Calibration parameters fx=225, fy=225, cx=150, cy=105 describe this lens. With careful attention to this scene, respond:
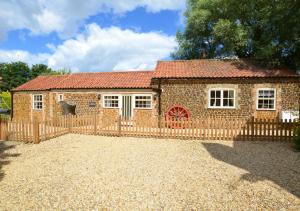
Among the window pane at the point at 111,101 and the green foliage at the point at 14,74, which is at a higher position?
the green foliage at the point at 14,74

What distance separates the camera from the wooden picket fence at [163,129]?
10211mm

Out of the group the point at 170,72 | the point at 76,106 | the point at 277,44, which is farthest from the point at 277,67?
the point at 76,106

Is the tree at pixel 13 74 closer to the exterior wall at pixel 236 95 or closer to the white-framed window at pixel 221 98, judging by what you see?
the exterior wall at pixel 236 95

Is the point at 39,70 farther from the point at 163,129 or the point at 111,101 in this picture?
the point at 163,129

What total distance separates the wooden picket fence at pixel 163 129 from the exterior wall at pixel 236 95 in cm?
385

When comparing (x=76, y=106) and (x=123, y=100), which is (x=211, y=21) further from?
(x=76, y=106)

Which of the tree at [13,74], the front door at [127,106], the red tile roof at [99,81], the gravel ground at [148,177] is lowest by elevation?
the gravel ground at [148,177]

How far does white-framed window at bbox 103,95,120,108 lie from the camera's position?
17.5 m

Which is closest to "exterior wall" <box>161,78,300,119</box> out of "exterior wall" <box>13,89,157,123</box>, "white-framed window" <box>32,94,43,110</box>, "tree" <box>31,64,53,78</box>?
"exterior wall" <box>13,89,157,123</box>

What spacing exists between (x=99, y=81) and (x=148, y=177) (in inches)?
557

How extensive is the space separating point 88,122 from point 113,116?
4847 mm

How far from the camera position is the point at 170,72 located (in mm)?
17016

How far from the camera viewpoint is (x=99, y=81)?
1873 cm

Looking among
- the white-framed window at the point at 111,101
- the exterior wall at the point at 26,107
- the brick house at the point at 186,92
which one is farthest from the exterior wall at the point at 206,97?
the exterior wall at the point at 26,107
